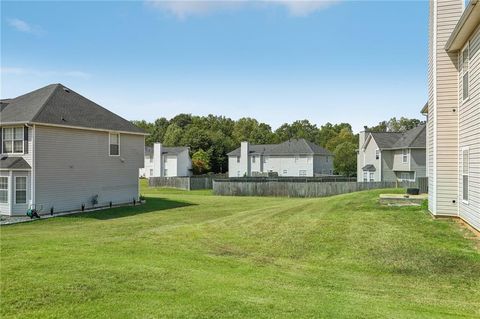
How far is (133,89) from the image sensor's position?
26250mm

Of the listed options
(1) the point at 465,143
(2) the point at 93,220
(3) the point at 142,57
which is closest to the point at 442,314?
(1) the point at 465,143

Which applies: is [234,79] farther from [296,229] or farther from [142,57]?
[296,229]

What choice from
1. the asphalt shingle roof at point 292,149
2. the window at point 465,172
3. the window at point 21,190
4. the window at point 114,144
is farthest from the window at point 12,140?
the asphalt shingle roof at point 292,149

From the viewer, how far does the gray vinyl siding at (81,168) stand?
20531 mm

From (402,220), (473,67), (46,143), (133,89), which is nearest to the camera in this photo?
(473,67)

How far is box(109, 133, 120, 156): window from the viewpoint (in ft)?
83.2

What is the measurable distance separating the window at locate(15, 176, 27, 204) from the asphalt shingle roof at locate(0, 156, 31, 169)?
666 mm

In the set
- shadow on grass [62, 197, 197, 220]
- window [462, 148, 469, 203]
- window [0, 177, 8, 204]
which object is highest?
window [462, 148, 469, 203]

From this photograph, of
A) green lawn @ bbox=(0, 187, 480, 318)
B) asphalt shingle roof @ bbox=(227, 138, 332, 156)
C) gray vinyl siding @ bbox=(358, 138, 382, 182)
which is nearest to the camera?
green lawn @ bbox=(0, 187, 480, 318)

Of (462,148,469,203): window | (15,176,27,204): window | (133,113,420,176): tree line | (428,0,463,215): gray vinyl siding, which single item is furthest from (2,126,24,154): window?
(133,113,420,176): tree line

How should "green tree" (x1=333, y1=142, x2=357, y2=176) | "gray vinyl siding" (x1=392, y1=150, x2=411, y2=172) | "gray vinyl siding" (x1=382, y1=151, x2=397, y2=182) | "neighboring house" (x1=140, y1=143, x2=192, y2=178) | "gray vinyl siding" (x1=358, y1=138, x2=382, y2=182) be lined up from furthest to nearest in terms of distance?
"neighboring house" (x1=140, y1=143, x2=192, y2=178)
"green tree" (x1=333, y1=142, x2=357, y2=176)
"gray vinyl siding" (x1=358, y1=138, x2=382, y2=182)
"gray vinyl siding" (x1=382, y1=151, x2=397, y2=182)
"gray vinyl siding" (x1=392, y1=150, x2=411, y2=172)

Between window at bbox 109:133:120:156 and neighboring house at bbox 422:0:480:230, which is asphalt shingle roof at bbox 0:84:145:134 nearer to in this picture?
window at bbox 109:133:120:156

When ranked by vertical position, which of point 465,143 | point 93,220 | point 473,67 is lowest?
point 93,220

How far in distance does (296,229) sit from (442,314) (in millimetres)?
7840
